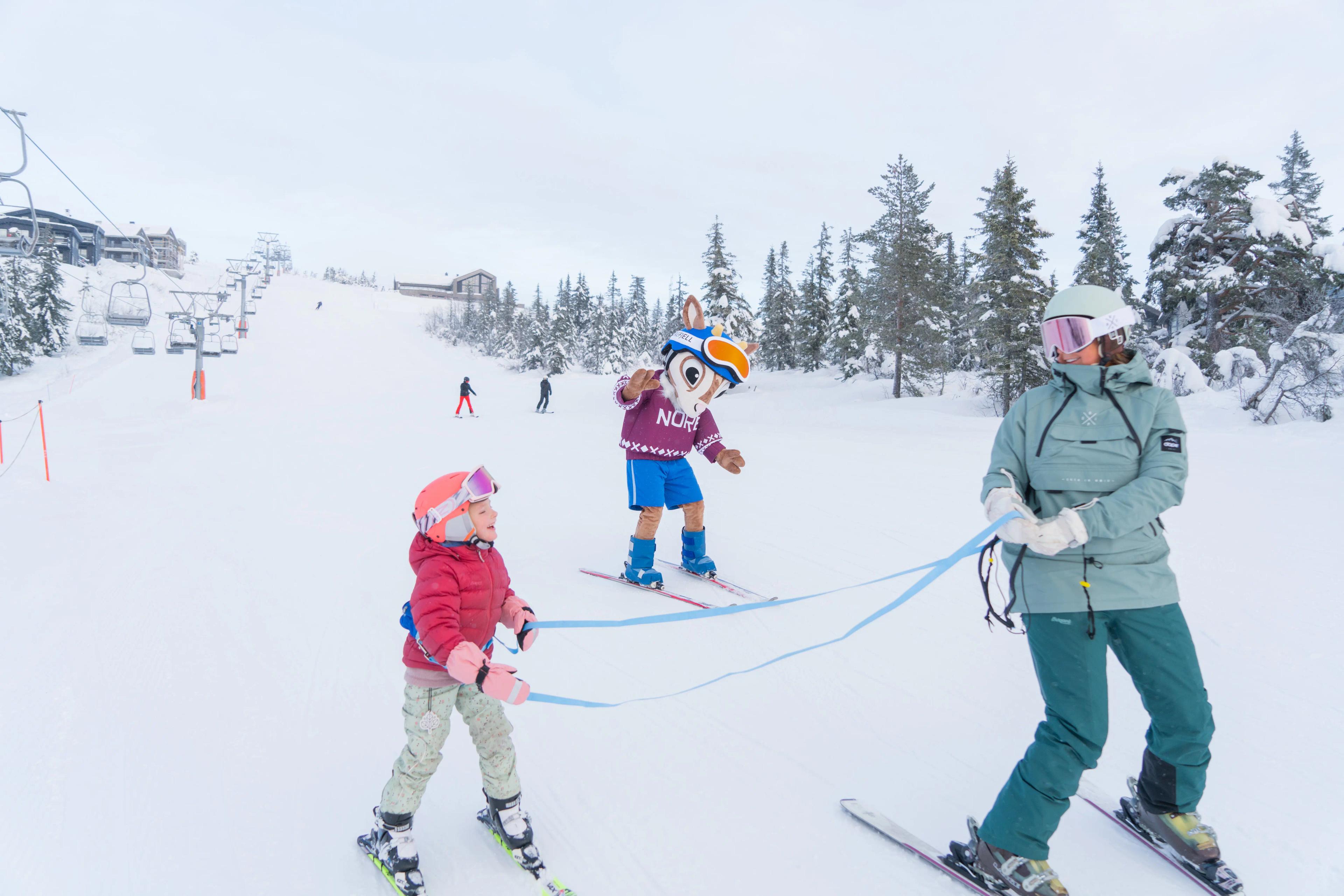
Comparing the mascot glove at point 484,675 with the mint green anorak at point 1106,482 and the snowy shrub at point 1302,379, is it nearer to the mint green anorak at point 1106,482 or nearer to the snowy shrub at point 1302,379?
the mint green anorak at point 1106,482

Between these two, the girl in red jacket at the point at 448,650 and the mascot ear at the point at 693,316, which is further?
the mascot ear at the point at 693,316

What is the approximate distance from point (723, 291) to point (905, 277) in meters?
11.7

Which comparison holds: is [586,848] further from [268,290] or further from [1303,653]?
[268,290]

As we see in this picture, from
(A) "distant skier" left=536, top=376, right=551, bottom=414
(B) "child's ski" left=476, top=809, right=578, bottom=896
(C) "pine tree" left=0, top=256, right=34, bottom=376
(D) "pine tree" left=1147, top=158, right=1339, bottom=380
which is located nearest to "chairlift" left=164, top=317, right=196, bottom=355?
(A) "distant skier" left=536, top=376, right=551, bottom=414

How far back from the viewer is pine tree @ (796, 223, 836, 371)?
135 ft

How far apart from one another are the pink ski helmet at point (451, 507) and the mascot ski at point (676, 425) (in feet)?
9.67

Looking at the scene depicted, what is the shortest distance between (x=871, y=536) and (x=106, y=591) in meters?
7.02

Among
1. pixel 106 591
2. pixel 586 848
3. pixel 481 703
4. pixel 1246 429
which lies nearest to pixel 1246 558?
pixel 586 848

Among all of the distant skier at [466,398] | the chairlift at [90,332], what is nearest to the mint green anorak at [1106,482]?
the distant skier at [466,398]

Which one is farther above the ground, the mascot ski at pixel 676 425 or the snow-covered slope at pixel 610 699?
the mascot ski at pixel 676 425

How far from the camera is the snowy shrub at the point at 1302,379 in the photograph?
12.1 m

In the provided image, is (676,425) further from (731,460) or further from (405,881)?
(405,881)

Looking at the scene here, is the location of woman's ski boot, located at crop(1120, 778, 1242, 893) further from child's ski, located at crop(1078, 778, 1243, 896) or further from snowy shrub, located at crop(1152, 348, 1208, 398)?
snowy shrub, located at crop(1152, 348, 1208, 398)

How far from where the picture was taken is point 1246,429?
12.2 meters
